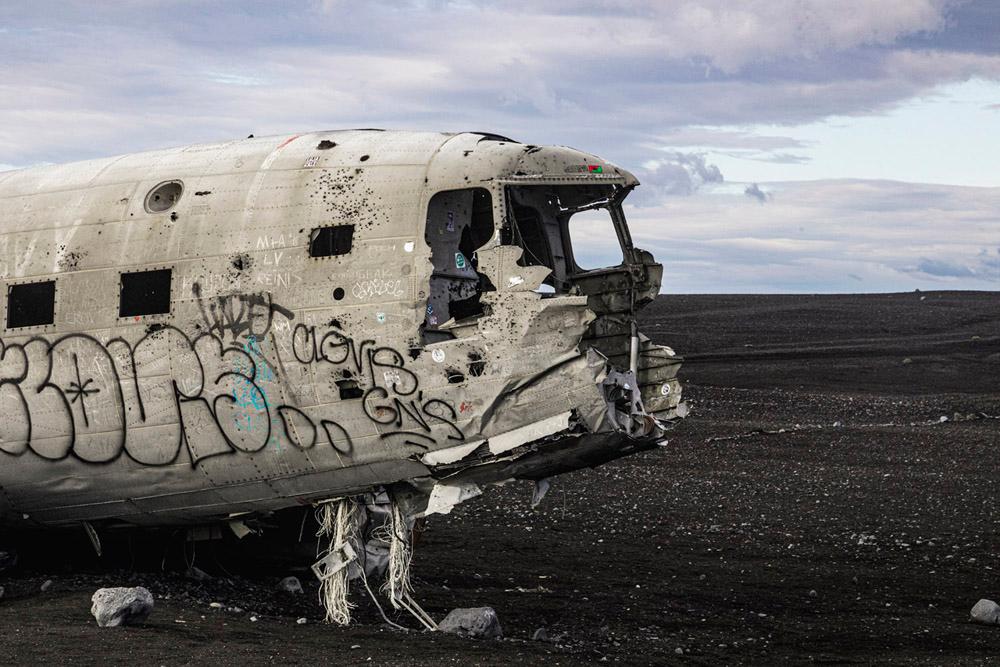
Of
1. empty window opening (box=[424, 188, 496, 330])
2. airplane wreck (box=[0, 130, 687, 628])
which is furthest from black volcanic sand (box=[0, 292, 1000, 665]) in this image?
empty window opening (box=[424, 188, 496, 330])

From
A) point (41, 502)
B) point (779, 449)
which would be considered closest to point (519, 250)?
point (41, 502)

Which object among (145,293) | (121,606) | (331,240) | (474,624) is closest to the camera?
(121,606)

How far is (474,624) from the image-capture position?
15430mm

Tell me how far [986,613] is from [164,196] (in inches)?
495

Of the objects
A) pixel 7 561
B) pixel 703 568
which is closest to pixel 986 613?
pixel 703 568

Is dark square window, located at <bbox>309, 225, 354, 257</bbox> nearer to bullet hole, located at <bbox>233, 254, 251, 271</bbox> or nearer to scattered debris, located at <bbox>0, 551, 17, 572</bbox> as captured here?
bullet hole, located at <bbox>233, 254, 251, 271</bbox>

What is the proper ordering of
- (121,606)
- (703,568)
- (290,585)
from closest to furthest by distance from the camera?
(121,606) < (290,585) < (703,568)

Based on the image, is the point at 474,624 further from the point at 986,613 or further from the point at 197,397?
the point at 986,613

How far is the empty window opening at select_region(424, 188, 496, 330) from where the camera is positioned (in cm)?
1476

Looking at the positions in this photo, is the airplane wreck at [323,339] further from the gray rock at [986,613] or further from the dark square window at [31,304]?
the gray rock at [986,613]

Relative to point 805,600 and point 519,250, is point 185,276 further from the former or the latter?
point 805,600

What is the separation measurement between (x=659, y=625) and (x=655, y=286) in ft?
15.7

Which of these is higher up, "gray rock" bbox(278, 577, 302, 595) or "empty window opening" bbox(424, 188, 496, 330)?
"empty window opening" bbox(424, 188, 496, 330)

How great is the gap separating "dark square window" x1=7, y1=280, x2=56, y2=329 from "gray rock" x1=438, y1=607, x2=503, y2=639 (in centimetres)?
607
